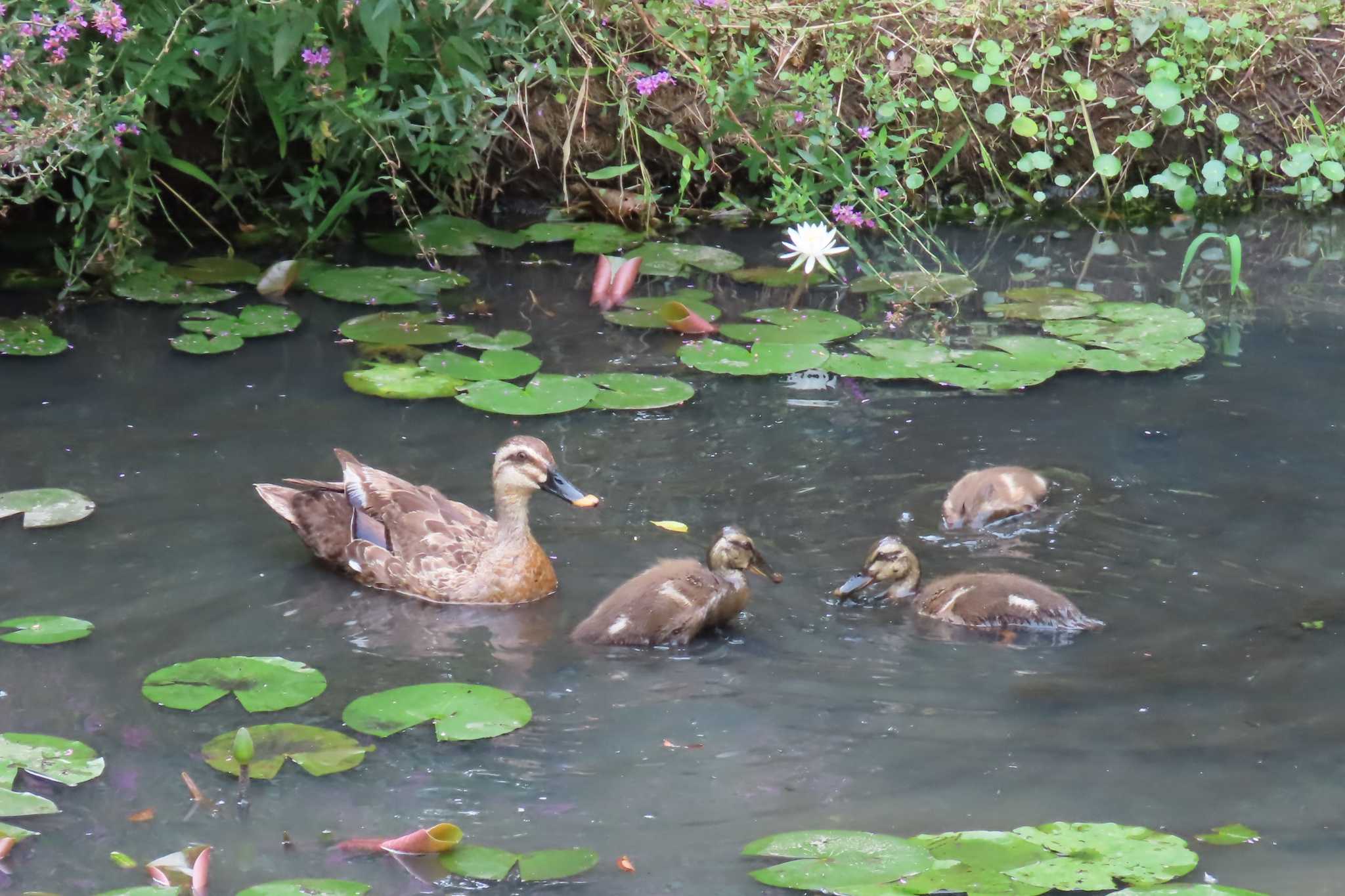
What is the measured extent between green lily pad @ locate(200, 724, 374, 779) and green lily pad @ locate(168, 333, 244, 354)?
309 centimetres

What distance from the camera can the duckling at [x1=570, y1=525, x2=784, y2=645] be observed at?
15.9 feet

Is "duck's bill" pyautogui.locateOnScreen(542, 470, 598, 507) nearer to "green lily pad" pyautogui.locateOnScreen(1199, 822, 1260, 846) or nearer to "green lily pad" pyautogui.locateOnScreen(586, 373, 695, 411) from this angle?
"green lily pad" pyautogui.locateOnScreen(586, 373, 695, 411)

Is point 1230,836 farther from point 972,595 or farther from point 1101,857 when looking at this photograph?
point 972,595

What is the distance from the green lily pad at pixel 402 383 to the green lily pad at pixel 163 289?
1.27m

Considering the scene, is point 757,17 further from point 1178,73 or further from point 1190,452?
point 1190,452

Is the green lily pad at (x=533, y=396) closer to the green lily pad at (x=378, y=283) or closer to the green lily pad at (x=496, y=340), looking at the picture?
the green lily pad at (x=496, y=340)

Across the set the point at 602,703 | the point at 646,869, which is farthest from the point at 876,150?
the point at 646,869

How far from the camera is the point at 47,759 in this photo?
4.02 m

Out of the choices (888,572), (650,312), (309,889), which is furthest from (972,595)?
(650,312)

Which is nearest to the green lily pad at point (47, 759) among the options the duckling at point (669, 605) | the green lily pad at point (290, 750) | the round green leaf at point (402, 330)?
the green lily pad at point (290, 750)

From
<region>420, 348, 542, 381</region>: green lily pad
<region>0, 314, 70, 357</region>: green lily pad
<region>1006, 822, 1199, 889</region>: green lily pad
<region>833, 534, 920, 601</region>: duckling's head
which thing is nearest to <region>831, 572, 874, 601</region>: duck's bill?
<region>833, 534, 920, 601</region>: duckling's head

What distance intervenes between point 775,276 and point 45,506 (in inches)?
162

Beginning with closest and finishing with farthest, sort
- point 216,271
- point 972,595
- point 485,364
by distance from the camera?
point 972,595
point 485,364
point 216,271

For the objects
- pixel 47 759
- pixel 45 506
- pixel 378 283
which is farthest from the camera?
pixel 378 283
